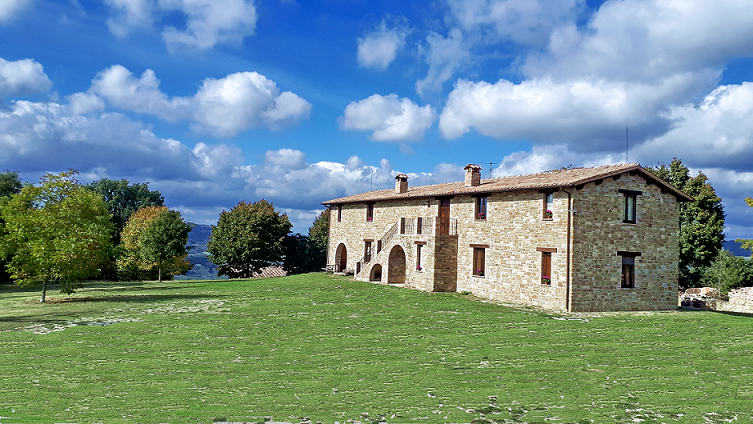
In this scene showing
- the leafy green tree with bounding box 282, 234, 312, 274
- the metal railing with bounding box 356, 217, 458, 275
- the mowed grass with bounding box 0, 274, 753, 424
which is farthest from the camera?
the leafy green tree with bounding box 282, 234, 312, 274

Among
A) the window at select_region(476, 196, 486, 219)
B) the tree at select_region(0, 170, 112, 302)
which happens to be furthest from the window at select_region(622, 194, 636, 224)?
the tree at select_region(0, 170, 112, 302)

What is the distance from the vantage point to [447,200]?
98.2 feet

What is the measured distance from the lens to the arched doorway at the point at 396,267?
31.8m

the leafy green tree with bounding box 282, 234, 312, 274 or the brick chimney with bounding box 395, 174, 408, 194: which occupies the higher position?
the brick chimney with bounding box 395, 174, 408, 194

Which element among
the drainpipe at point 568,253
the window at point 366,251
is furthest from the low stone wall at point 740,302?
the window at point 366,251

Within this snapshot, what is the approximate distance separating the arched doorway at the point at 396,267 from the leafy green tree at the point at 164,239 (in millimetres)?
21591

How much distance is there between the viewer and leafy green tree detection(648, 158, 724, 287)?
38594mm

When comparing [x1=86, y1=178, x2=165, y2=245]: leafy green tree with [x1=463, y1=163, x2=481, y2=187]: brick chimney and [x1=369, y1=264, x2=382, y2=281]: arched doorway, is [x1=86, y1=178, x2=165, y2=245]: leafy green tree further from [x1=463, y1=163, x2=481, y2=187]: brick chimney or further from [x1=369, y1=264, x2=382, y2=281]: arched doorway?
[x1=463, y1=163, x2=481, y2=187]: brick chimney

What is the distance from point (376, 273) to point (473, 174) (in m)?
10.4

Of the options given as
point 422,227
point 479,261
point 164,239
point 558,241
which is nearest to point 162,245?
point 164,239

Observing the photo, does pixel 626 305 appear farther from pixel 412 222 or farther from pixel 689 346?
pixel 412 222

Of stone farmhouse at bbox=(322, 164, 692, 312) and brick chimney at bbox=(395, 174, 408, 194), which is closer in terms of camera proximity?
stone farmhouse at bbox=(322, 164, 692, 312)

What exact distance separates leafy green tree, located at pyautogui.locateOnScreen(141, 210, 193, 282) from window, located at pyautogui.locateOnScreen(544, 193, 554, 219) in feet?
106

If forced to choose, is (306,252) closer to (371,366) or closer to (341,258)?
(341,258)
